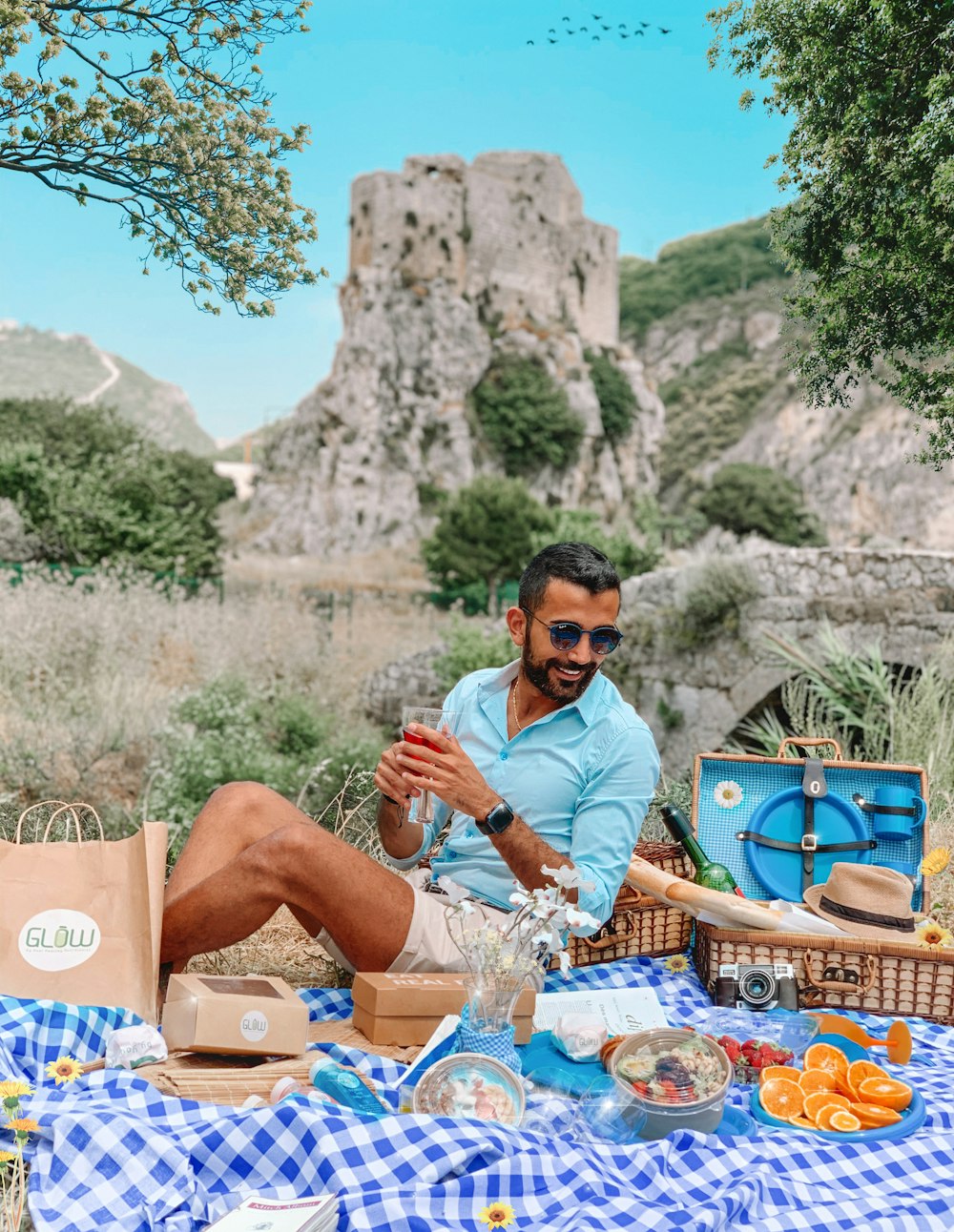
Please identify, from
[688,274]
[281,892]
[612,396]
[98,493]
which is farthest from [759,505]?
[281,892]

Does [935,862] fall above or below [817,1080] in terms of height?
above

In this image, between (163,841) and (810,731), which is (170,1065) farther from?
(810,731)

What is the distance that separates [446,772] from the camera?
2465mm

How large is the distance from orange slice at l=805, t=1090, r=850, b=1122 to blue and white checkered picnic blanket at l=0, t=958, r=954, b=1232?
0.55 ft

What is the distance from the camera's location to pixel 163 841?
8.42ft

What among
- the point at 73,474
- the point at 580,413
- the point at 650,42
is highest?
the point at 580,413

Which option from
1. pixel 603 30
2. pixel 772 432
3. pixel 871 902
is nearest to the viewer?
pixel 871 902

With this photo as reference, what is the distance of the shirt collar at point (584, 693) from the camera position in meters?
2.82

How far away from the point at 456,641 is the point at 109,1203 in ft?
32.3

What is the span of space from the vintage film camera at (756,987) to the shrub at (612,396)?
32251 mm

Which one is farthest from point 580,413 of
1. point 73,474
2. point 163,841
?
point 163,841

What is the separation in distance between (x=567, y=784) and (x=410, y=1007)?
2.14 feet

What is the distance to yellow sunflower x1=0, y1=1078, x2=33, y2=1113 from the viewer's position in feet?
6.29

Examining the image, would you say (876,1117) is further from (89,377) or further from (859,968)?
(89,377)
